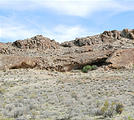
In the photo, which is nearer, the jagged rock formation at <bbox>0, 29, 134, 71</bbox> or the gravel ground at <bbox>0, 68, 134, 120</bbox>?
the gravel ground at <bbox>0, 68, 134, 120</bbox>

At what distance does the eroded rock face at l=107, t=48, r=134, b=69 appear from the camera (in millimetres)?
28752

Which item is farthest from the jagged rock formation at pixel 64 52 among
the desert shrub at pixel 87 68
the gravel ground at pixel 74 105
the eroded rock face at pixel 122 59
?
the gravel ground at pixel 74 105

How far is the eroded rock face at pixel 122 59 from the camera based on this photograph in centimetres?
2875

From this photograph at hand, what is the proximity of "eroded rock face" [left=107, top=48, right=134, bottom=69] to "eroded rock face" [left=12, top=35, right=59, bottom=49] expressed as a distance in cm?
1032

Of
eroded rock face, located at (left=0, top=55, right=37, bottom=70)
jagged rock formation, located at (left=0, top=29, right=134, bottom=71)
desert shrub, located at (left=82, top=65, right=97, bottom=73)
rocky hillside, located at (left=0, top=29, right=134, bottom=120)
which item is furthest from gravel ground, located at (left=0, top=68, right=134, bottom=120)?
eroded rock face, located at (left=0, top=55, right=37, bottom=70)

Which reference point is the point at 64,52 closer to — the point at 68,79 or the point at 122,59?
the point at 122,59

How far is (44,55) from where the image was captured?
106 ft

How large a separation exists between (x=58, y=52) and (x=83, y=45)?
496 cm

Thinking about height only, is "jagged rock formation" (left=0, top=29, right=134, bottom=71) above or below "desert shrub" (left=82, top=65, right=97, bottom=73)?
above

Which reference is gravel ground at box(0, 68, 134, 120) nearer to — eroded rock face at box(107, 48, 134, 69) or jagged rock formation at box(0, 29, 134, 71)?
eroded rock face at box(107, 48, 134, 69)

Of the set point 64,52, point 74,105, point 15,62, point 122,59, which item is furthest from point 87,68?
point 74,105

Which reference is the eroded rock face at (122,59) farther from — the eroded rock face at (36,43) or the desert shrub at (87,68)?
the eroded rock face at (36,43)

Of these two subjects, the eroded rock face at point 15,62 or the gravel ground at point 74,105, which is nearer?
the gravel ground at point 74,105

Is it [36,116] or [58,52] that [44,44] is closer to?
[58,52]
